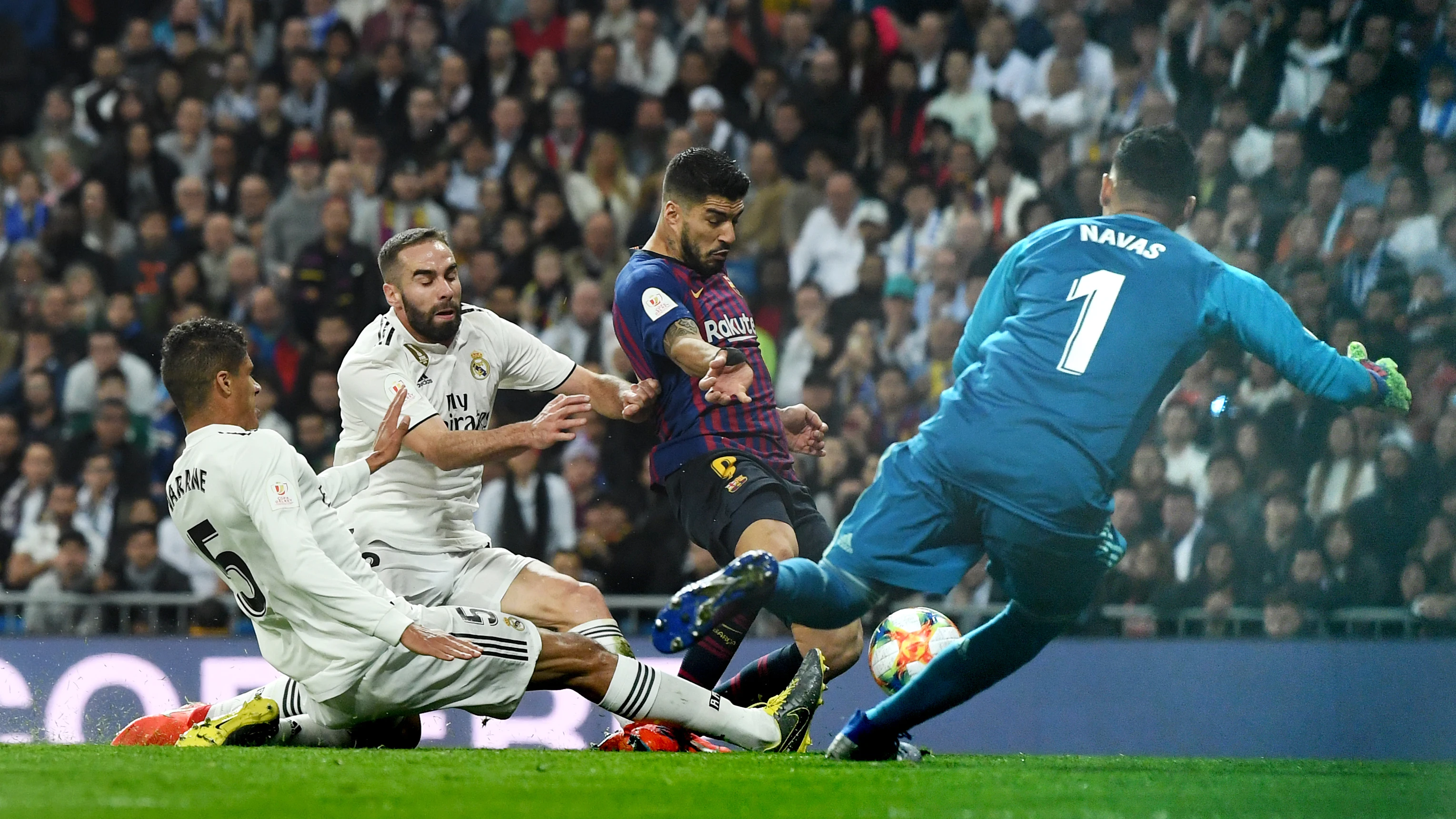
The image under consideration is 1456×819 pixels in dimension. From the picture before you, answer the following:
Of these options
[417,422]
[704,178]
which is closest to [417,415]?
[417,422]

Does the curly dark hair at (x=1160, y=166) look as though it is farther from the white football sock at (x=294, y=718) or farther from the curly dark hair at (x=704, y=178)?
the white football sock at (x=294, y=718)

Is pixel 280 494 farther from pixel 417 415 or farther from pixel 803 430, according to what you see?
pixel 803 430

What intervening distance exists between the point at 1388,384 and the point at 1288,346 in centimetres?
35

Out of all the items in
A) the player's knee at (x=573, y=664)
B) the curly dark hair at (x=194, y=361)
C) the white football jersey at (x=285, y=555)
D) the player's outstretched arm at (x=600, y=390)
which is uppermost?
the curly dark hair at (x=194, y=361)

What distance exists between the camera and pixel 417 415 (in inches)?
245

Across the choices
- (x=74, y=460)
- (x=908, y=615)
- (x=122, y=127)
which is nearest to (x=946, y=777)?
(x=908, y=615)

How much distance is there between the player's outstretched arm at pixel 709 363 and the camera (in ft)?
17.7

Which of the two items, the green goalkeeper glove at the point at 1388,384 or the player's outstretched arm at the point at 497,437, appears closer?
the green goalkeeper glove at the point at 1388,384

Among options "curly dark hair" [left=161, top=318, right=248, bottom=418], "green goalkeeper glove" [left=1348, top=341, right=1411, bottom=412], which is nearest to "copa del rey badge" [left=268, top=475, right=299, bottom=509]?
"curly dark hair" [left=161, top=318, right=248, bottom=418]

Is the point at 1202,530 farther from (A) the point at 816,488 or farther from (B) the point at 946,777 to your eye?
(B) the point at 946,777

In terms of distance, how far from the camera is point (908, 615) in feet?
21.0

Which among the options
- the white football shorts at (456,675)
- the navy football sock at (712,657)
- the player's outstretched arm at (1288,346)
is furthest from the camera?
the navy football sock at (712,657)

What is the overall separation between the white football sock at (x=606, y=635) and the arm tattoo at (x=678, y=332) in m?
1.10

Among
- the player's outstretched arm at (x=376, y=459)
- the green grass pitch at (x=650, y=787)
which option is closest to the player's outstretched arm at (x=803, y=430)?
the green grass pitch at (x=650, y=787)
